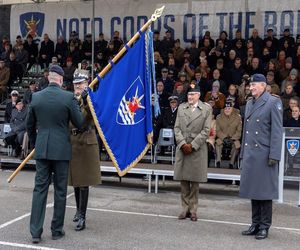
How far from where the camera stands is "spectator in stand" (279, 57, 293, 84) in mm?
12805

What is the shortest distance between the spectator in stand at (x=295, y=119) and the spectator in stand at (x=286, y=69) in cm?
284

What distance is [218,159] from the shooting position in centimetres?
1030

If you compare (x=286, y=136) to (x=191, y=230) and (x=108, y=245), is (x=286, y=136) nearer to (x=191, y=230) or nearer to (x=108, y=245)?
(x=191, y=230)

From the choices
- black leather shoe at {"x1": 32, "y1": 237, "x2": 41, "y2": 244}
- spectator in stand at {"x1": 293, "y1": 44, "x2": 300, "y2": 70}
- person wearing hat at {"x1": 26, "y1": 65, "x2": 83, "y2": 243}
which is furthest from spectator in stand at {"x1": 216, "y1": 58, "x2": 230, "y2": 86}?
black leather shoe at {"x1": 32, "y1": 237, "x2": 41, "y2": 244}

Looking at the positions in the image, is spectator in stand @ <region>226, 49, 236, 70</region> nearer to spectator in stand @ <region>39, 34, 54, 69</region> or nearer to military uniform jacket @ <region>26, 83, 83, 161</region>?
spectator in stand @ <region>39, 34, 54, 69</region>

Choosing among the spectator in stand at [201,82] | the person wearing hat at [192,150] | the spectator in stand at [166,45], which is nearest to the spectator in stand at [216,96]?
the spectator in stand at [201,82]

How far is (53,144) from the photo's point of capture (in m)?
5.86

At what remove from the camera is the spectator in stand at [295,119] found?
1002 cm

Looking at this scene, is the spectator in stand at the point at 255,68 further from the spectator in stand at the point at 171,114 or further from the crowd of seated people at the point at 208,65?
the spectator in stand at the point at 171,114

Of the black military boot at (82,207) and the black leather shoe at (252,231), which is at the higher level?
the black military boot at (82,207)

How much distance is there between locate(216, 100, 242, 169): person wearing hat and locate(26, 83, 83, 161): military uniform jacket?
16.2 feet

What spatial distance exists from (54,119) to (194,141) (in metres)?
2.10

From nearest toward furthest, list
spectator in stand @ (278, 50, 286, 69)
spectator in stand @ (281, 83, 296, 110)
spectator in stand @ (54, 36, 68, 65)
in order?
spectator in stand @ (281, 83, 296, 110) → spectator in stand @ (278, 50, 286, 69) → spectator in stand @ (54, 36, 68, 65)

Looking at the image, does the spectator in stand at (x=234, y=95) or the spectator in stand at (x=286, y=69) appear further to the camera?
the spectator in stand at (x=286, y=69)
